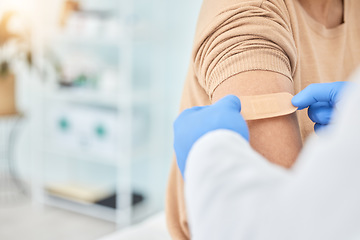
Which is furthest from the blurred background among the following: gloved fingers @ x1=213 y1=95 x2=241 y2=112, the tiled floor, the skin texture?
gloved fingers @ x1=213 y1=95 x2=241 y2=112

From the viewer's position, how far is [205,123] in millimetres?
555

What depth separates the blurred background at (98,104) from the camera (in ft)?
8.63

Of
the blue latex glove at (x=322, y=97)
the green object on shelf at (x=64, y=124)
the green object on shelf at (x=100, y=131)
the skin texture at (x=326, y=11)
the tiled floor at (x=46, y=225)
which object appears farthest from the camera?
the green object on shelf at (x=64, y=124)

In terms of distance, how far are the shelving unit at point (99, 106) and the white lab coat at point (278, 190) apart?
215 cm

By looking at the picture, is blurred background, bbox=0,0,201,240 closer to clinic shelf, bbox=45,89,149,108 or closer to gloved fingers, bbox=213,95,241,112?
clinic shelf, bbox=45,89,149,108

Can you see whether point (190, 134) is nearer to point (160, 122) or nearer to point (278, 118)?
point (278, 118)

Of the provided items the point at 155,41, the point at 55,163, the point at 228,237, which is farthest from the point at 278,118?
the point at 55,163

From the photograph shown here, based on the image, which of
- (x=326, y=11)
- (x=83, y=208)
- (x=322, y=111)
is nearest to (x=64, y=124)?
(x=83, y=208)

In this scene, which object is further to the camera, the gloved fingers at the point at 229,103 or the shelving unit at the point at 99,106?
the shelving unit at the point at 99,106

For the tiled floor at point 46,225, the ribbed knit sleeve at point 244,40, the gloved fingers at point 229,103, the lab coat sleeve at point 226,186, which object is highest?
the ribbed knit sleeve at point 244,40

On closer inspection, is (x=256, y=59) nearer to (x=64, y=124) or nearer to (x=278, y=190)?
(x=278, y=190)

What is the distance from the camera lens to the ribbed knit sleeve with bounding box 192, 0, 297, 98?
2.47 feet

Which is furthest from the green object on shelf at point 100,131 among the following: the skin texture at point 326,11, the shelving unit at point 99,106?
the skin texture at point 326,11

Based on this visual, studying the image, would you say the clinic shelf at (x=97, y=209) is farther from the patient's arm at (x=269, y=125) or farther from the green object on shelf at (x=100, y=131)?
the patient's arm at (x=269, y=125)
